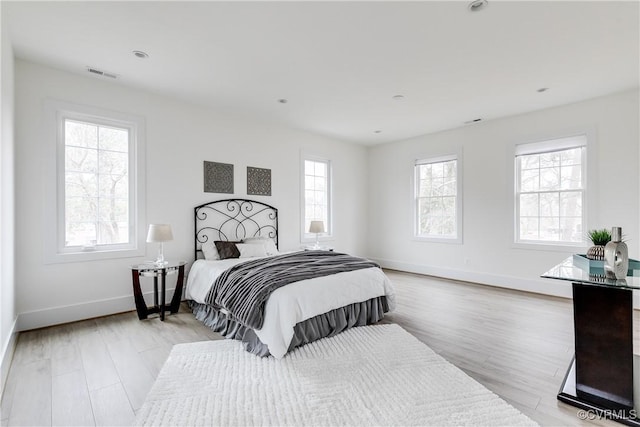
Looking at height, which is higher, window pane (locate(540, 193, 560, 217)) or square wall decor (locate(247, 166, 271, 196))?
square wall decor (locate(247, 166, 271, 196))

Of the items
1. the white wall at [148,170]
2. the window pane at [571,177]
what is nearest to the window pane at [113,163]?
the white wall at [148,170]

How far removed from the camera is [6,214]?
99.0 inches

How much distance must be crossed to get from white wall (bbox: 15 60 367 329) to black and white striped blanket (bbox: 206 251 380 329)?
1.39 metres

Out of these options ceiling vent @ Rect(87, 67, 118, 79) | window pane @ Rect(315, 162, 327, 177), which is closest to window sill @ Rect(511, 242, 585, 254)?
window pane @ Rect(315, 162, 327, 177)

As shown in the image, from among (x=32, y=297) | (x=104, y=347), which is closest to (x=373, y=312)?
(x=104, y=347)

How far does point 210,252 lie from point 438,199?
422 centimetres

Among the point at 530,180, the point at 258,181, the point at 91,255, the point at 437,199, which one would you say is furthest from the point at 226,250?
the point at 530,180

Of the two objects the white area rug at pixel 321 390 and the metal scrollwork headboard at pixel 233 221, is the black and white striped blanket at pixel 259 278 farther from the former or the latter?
the metal scrollwork headboard at pixel 233 221

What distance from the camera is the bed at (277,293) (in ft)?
8.37

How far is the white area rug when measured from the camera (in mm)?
1779

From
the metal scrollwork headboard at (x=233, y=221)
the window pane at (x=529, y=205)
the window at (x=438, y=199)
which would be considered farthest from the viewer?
the window at (x=438, y=199)

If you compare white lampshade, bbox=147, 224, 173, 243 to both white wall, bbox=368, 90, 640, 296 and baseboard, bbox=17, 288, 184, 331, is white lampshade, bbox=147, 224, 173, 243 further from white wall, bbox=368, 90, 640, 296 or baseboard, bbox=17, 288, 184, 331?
white wall, bbox=368, 90, 640, 296

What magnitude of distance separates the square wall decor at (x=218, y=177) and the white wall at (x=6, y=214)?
6.60 ft

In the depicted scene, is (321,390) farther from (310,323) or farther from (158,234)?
(158,234)
